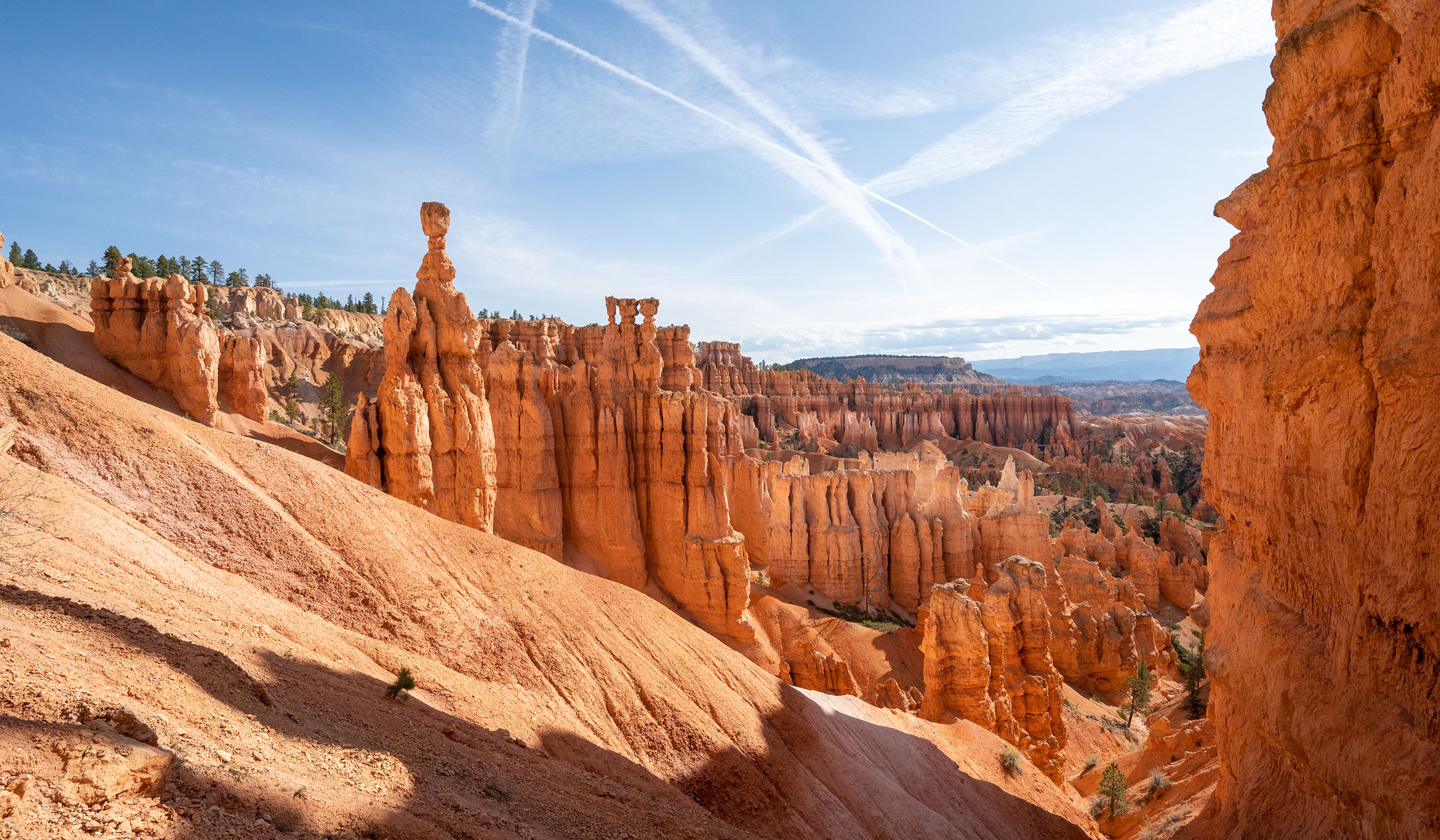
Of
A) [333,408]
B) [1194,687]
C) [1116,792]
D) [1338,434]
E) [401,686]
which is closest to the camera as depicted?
[1338,434]

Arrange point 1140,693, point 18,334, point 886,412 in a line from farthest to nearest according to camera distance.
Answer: point 886,412, point 1140,693, point 18,334

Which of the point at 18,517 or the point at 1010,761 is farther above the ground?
the point at 18,517

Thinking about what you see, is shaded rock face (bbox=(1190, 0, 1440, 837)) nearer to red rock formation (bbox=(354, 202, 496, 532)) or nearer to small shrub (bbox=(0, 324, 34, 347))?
red rock formation (bbox=(354, 202, 496, 532))

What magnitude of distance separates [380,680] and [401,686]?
2.77 ft

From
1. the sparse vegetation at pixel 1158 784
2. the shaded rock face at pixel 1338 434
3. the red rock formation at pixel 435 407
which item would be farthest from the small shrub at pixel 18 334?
the sparse vegetation at pixel 1158 784

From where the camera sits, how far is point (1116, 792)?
20250mm

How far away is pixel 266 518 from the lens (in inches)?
591

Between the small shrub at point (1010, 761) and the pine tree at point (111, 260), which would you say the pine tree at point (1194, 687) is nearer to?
the small shrub at point (1010, 761)

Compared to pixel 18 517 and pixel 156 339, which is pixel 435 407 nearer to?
pixel 18 517

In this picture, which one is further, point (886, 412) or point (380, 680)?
point (886, 412)

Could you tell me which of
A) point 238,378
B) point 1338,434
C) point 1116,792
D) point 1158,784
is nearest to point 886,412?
point 238,378

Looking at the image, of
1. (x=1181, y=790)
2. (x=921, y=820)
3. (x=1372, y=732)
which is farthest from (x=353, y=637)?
(x=1181, y=790)

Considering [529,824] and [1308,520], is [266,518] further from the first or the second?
[1308,520]

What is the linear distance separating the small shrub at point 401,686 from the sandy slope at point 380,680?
0.71 feet
